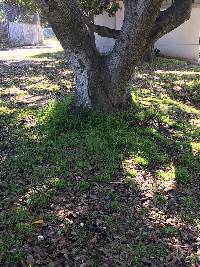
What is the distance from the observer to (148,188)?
7457 mm

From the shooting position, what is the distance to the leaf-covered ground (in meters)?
5.91

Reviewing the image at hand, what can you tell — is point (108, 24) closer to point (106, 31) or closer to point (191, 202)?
point (106, 31)

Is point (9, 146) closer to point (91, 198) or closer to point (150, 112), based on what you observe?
point (91, 198)

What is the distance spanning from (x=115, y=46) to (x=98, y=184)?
11.2 feet

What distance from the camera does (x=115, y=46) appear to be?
9570 mm

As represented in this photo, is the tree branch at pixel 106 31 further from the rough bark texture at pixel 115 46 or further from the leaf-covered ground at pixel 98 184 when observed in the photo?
the leaf-covered ground at pixel 98 184

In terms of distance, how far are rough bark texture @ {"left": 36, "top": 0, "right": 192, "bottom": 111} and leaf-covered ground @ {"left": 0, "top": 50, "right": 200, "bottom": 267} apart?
459 millimetres

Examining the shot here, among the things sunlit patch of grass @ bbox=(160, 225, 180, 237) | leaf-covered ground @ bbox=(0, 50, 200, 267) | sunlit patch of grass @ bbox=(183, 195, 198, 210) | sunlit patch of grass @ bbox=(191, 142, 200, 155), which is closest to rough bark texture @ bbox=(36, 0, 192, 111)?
leaf-covered ground @ bbox=(0, 50, 200, 267)

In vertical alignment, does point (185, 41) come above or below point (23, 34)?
above

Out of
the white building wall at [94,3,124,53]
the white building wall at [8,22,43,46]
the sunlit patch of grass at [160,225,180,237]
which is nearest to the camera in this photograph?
the sunlit patch of grass at [160,225,180,237]

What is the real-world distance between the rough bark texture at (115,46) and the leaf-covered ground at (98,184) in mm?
459

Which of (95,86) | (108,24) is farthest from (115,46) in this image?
(108,24)

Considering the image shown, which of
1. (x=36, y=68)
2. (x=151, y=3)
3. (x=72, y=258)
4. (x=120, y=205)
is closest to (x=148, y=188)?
(x=120, y=205)

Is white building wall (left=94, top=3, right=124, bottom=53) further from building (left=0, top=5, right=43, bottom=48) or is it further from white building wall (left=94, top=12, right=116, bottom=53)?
building (left=0, top=5, right=43, bottom=48)
